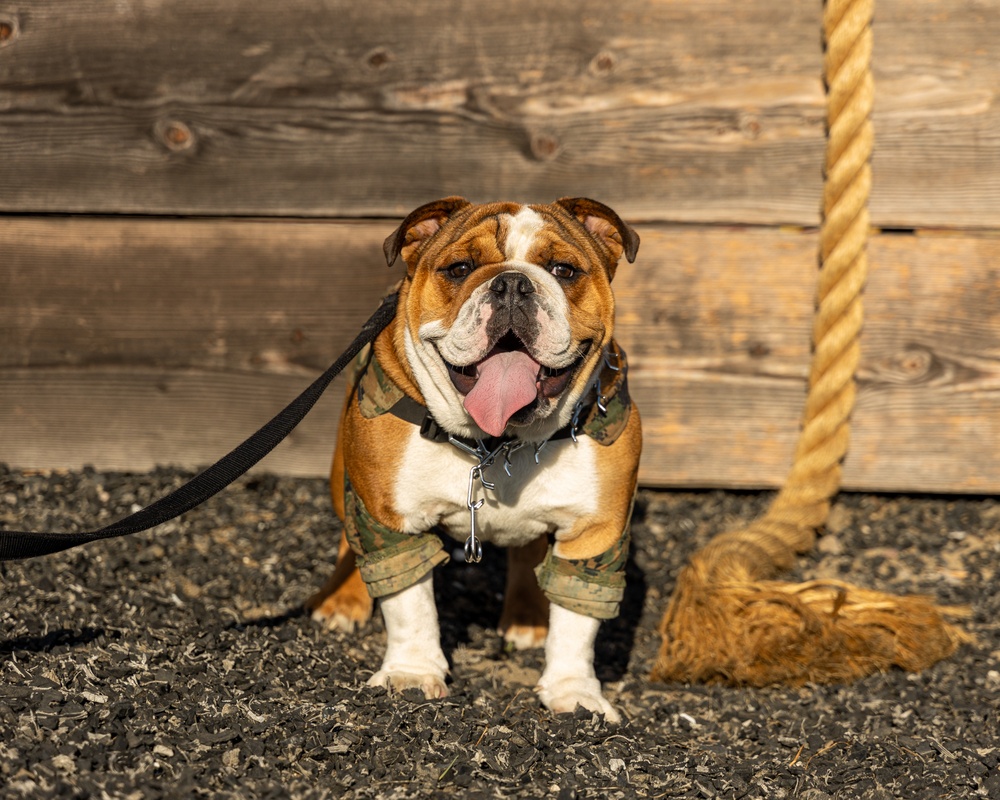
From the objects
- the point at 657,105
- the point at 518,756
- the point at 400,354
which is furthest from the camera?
the point at 657,105

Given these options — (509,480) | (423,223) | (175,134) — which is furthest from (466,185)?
(509,480)

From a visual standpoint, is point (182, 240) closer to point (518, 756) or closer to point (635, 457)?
point (635, 457)

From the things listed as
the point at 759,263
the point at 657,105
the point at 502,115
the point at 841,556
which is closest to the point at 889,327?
the point at 759,263

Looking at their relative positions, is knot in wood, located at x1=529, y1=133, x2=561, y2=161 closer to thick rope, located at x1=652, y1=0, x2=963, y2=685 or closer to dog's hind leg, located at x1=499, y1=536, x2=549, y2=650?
thick rope, located at x1=652, y1=0, x2=963, y2=685

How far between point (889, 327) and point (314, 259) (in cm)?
246

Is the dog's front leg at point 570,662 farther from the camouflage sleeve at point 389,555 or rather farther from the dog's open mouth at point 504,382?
the dog's open mouth at point 504,382

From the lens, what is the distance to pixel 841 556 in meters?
4.84

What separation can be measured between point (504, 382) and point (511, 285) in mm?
250

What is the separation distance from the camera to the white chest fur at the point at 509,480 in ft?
10.6

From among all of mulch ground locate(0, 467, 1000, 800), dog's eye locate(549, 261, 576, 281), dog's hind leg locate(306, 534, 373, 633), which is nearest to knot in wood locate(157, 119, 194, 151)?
mulch ground locate(0, 467, 1000, 800)

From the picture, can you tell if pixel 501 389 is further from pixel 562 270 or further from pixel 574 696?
pixel 574 696

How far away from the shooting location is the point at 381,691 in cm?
316

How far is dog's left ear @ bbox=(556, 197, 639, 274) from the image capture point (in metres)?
3.24

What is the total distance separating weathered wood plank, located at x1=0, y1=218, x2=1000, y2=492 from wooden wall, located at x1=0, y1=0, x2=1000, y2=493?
0.04 ft
